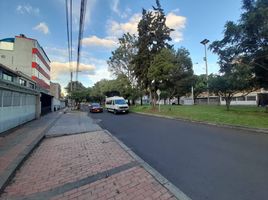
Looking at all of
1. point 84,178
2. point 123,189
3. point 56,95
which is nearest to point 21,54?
point 84,178

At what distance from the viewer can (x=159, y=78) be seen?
32.3 metres

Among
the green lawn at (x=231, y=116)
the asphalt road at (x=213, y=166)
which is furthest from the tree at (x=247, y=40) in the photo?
the asphalt road at (x=213, y=166)

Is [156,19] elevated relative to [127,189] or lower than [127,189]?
elevated

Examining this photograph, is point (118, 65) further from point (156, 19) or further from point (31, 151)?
point (31, 151)

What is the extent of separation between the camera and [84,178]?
523cm

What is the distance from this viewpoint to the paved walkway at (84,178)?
4336mm

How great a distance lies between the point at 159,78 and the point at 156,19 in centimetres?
946

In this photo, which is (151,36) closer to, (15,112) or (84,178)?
(15,112)

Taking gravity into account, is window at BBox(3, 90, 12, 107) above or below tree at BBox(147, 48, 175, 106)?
below

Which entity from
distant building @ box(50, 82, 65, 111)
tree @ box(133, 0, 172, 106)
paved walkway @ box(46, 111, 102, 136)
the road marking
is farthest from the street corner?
distant building @ box(50, 82, 65, 111)

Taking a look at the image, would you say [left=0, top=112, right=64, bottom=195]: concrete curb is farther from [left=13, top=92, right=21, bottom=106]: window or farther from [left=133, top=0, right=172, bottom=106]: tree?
[left=133, top=0, right=172, bottom=106]: tree

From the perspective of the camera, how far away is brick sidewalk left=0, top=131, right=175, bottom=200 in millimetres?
4343

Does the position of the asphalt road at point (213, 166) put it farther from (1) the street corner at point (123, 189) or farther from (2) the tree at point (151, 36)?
(2) the tree at point (151, 36)

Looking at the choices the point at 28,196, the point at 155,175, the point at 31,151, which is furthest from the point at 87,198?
the point at 31,151
